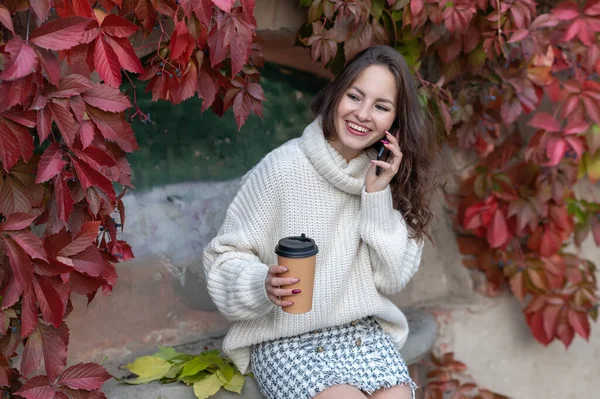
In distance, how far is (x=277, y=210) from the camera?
6.61ft

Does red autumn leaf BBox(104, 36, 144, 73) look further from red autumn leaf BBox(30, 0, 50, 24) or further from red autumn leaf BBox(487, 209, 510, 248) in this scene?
red autumn leaf BBox(487, 209, 510, 248)

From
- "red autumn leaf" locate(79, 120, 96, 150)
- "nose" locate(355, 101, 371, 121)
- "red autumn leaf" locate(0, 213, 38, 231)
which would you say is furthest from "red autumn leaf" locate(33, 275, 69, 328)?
"nose" locate(355, 101, 371, 121)

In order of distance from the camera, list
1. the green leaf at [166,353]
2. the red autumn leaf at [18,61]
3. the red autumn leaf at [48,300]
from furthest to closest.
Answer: the green leaf at [166,353] < the red autumn leaf at [48,300] < the red autumn leaf at [18,61]

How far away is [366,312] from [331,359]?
173 millimetres

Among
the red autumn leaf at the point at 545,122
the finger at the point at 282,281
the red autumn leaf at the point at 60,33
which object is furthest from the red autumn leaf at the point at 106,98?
the red autumn leaf at the point at 545,122

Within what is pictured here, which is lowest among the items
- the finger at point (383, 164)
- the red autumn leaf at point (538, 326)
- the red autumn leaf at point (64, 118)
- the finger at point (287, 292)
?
the red autumn leaf at point (538, 326)

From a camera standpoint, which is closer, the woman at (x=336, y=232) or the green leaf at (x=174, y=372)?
the woman at (x=336, y=232)

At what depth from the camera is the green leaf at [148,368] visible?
2.10 metres

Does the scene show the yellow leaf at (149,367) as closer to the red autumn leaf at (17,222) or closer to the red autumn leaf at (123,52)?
the red autumn leaf at (17,222)

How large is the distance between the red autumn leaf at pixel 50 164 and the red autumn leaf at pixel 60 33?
0.79ft

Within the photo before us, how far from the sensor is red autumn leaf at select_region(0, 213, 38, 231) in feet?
4.98

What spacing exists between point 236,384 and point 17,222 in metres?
0.81

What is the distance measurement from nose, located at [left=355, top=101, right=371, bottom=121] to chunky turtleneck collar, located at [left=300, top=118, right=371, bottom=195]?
0.12m

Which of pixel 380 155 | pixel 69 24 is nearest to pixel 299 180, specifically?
pixel 380 155
